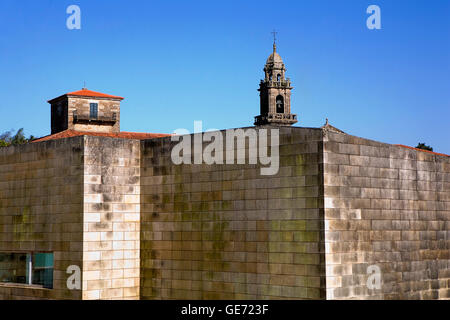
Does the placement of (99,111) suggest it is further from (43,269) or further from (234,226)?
(234,226)

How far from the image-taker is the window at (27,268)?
2145cm

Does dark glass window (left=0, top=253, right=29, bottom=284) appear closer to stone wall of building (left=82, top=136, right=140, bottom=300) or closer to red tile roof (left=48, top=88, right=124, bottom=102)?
stone wall of building (left=82, top=136, right=140, bottom=300)

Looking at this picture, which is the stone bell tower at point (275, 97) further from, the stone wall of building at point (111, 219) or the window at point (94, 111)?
the stone wall of building at point (111, 219)

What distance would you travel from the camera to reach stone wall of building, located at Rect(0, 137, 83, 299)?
20578mm

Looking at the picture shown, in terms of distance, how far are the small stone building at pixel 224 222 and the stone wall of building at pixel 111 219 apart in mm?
34

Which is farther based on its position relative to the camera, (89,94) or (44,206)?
(89,94)

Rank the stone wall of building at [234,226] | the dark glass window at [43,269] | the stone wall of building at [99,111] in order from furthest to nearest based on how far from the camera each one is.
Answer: the stone wall of building at [99,111], the dark glass window at [43,269], the stone wall of building at [234,226]

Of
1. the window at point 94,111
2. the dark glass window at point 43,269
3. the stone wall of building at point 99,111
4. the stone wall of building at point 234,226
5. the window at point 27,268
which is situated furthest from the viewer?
the window at point 94,111

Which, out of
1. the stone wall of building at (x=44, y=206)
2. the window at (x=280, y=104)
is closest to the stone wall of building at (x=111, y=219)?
the stone wall of building at (x=44, y=206)

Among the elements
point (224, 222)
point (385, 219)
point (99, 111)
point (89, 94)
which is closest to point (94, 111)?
point (99, 111)

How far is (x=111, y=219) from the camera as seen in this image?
67.8ft

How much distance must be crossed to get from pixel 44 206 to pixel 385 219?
1154cm
